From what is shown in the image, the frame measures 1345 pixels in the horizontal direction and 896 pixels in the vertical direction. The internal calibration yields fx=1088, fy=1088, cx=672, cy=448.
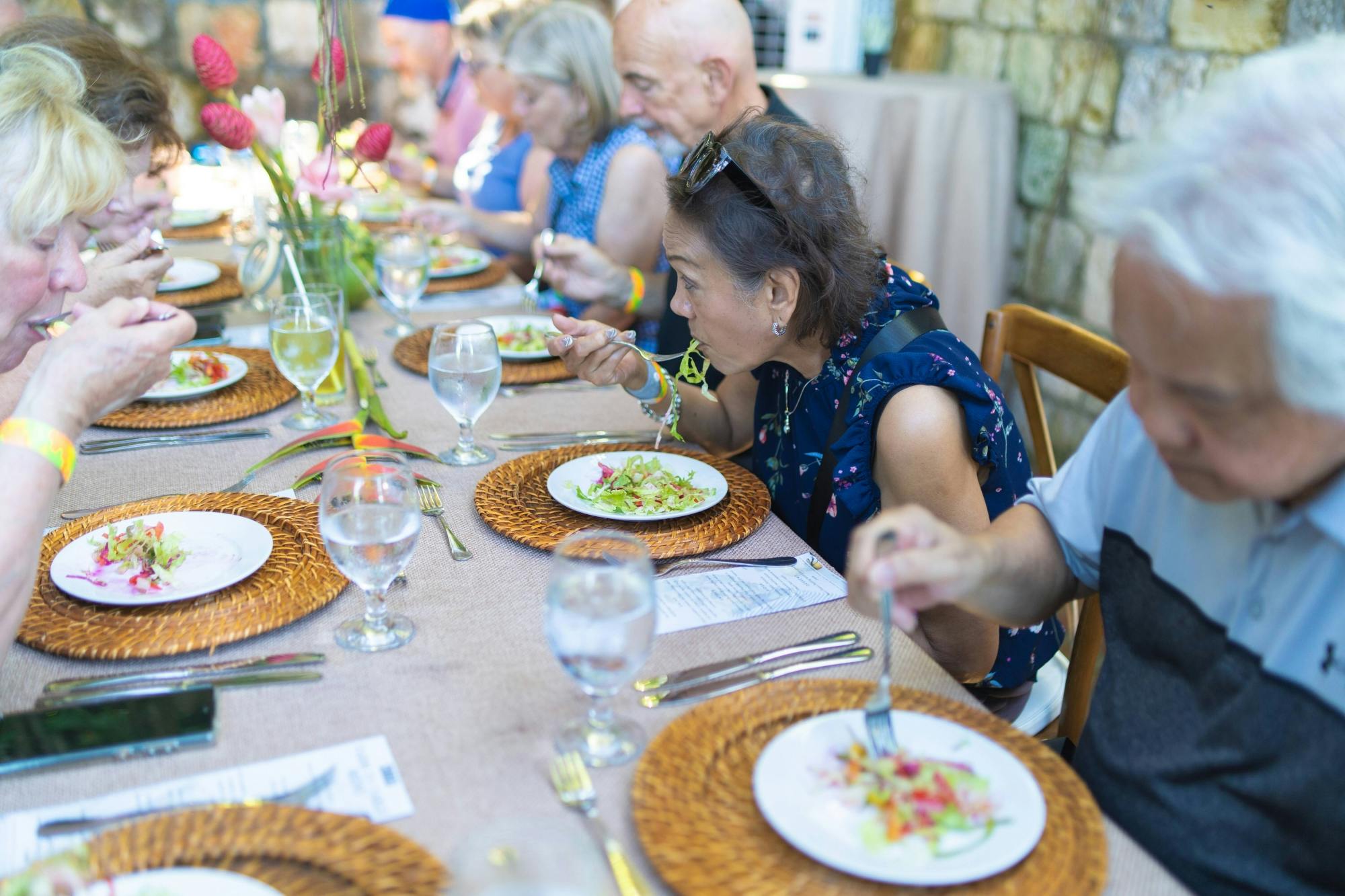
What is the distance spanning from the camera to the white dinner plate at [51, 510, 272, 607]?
1.16 m

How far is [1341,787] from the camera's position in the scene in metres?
0.88

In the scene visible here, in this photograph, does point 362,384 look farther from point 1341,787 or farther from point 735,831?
point 1341,787

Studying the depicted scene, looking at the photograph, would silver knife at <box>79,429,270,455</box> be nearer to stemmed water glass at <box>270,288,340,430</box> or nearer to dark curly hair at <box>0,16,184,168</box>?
stemmed water glass at <box>270,288,340,430</box>

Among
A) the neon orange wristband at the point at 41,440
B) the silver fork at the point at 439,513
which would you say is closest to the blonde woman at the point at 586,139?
the silver fork at the point at 439,513

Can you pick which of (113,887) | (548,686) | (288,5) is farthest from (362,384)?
(288,5)

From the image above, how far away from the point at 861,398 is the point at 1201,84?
209 centimetres

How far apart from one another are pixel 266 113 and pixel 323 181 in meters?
0.15

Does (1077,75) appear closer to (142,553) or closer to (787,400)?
(787,400)

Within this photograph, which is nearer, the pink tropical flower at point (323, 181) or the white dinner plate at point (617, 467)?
the white dinner plate at point (617, 467)

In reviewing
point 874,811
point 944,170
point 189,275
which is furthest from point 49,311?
point 944,170

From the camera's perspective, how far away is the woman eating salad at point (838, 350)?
150 centimetres

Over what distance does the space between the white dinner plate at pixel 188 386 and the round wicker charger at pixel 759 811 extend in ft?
3.95

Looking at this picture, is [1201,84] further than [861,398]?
Yes

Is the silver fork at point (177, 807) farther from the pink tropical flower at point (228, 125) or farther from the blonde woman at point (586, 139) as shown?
the blonde woman at point (586, 139)
